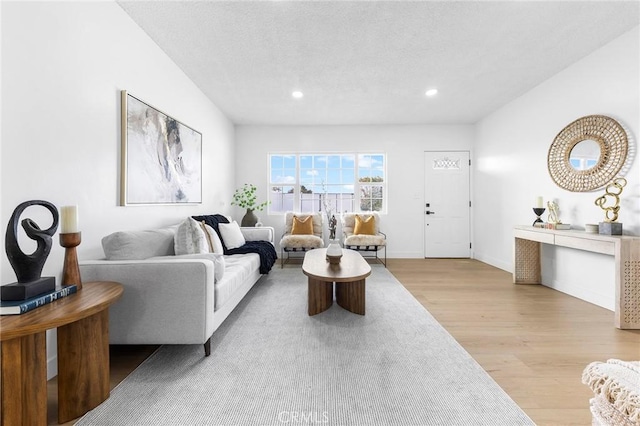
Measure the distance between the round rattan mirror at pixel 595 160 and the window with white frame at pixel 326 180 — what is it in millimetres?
2702

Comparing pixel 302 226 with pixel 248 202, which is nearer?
pixel 302 226

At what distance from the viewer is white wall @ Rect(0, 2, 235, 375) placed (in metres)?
1.51

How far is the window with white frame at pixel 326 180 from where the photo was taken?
5535mm

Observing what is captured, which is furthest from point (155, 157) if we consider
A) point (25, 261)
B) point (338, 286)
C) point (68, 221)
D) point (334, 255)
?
point (338, 286)

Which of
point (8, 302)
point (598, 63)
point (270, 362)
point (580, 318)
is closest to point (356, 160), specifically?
point (598, 63)

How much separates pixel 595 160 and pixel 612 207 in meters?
0.58

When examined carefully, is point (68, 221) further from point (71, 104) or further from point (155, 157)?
point (155, 157)

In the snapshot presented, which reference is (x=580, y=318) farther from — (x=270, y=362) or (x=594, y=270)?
(x=270, y=362)

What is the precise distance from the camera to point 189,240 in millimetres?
2365

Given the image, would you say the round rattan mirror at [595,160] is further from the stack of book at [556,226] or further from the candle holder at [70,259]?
the candle holder at [70,259]

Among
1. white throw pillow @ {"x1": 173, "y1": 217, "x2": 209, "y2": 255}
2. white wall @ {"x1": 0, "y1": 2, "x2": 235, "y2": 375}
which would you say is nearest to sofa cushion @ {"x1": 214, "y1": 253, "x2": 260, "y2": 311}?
white throw pillow @ {"x1": 173, "y1": 217, "x2": 209, "y2": 255}

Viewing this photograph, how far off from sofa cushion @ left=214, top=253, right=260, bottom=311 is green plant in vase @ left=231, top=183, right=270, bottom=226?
1727 mm

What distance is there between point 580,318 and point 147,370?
3.57m

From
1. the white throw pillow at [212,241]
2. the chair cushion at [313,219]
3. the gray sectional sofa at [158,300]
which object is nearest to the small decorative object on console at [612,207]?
the gray sectional sofa at [158,300]
